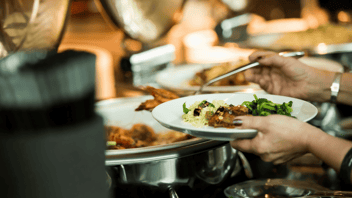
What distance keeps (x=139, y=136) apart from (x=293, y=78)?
48 centimetres

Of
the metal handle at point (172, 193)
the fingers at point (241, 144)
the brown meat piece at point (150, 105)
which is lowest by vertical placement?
the metal handle at point (172, 193)

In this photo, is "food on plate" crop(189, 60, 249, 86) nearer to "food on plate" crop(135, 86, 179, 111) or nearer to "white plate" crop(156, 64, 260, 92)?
"white plate" crop(156, 64, 260, 92)

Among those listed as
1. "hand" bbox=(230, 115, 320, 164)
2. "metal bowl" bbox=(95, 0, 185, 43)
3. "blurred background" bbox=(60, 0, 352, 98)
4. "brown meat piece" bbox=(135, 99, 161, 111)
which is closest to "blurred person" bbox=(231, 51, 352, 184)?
"hand" bbox=(230, 115, 320, 164)

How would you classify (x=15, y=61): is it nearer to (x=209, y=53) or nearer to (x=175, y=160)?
(x=175, y=160)

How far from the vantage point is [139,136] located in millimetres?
746


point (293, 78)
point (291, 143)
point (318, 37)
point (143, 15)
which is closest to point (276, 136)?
point (291, 143)

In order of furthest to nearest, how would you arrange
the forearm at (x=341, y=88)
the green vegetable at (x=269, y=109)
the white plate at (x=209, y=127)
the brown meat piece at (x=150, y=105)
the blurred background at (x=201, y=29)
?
the blurred background at (x=201, y=29) < the forearm at (x=341, y=88) < the brown meat piece at (x=150, y=105) < the green vegetable at (x=269, y=109) < the white plate at (x=209, y=127)

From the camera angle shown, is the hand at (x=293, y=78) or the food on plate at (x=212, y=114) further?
the hand at (x=293, y=78)

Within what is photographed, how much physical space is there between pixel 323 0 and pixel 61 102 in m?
3.59

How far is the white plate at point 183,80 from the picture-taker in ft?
3.27

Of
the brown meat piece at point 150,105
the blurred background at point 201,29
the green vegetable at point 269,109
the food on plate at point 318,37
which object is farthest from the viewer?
the food on plate at point 318,37

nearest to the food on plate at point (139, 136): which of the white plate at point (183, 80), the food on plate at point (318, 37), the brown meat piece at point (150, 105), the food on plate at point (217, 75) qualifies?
the brown meat piece at point (150, 105)

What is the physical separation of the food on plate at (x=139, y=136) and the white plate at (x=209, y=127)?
0.20 ft

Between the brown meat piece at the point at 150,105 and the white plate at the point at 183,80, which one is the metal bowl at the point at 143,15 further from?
the brown meat piece at the point at 150,105
